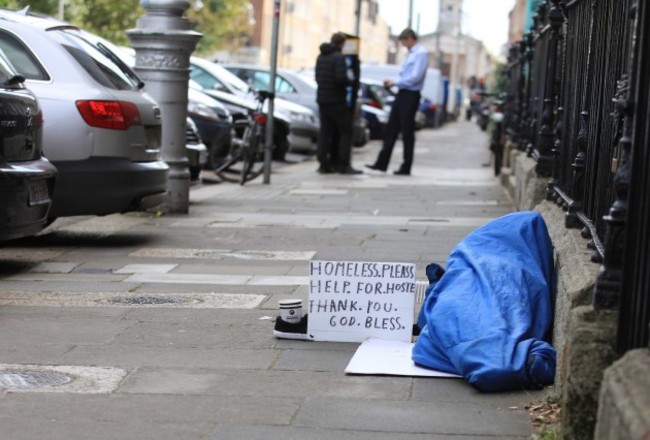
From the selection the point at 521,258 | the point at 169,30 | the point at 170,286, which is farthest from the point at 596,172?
the point at 169,30

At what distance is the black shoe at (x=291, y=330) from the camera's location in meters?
6.79

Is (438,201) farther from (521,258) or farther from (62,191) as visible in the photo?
(521,258)

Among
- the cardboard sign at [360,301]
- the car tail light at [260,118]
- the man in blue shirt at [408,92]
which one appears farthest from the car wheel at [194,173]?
the cardboard sign at [360,301]

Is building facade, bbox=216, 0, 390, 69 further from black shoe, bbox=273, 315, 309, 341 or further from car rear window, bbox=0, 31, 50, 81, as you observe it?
black shoe, bbox=273, 315, 309, 341

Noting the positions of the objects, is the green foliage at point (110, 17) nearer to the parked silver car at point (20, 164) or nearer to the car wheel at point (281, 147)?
the car wheel at point (281, 147)

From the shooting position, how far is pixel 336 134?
67.2ft

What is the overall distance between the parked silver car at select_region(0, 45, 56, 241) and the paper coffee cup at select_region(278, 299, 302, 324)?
7.72 feet

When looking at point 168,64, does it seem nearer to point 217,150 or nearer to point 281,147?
point 217,150

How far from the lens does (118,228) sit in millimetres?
11906

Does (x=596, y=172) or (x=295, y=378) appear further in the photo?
(x=596, y=172)

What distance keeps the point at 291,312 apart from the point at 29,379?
1.50m

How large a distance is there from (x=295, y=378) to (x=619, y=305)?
5.77ft

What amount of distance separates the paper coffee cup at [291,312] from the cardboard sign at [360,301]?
0.33 ft

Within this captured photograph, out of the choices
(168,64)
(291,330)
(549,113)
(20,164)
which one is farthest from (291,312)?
(168,64)
